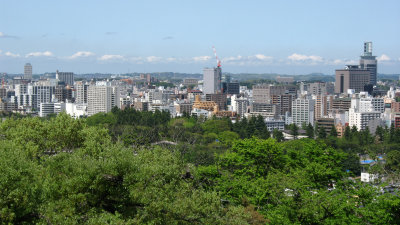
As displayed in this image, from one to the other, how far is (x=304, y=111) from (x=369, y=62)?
192 feet

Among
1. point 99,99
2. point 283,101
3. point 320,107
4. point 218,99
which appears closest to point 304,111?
point 320,107

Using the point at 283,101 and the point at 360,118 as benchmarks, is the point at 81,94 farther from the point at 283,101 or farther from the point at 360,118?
the point at 360,118

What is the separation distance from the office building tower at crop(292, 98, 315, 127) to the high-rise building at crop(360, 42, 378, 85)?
54469 millimetres

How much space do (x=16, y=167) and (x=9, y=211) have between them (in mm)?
1306

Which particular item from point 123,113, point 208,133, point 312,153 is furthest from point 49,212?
point 123,113

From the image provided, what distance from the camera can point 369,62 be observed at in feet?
366

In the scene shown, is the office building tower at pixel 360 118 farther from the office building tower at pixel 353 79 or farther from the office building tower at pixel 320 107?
the office building tower at pixel 353 79

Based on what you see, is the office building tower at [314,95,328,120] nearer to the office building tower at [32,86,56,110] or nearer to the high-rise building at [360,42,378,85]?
the office building tower at [32,86,56,110]

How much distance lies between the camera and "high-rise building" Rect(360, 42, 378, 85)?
110375 mm

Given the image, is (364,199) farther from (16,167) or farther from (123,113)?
(123,113)

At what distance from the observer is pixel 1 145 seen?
459 inches

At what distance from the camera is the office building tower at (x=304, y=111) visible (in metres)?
58.6

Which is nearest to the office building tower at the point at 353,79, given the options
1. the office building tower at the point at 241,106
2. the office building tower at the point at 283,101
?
the office building tower at the point at 283,101

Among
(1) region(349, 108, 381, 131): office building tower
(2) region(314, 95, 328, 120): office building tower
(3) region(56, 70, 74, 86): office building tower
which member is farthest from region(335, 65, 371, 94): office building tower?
(3) region(56, 70, 74, 86): office building tower
